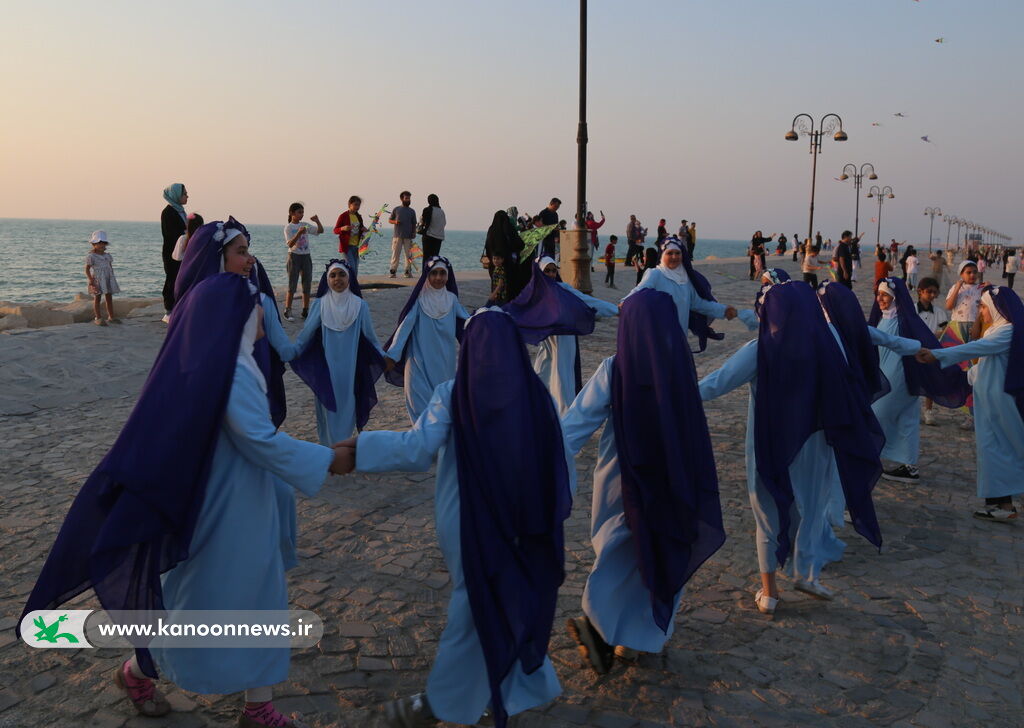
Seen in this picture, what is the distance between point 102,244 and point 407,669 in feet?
37.5

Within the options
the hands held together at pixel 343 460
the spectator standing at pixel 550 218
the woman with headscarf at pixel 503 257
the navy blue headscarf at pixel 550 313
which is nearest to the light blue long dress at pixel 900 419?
the navy blue headscarf at pixel 550 313

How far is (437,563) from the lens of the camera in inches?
214

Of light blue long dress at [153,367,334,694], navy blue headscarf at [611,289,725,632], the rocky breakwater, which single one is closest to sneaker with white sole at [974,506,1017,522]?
navy blue headscarf at [611,289,725,632]

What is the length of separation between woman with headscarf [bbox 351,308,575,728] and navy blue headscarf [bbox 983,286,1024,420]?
15.0ft

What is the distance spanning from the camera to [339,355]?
7.51m

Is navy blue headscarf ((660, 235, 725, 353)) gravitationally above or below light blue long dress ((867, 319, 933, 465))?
above

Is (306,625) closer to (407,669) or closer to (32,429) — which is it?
(407,669)

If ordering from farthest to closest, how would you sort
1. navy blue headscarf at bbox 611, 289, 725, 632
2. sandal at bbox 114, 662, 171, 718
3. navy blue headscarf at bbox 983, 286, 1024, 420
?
1. navy blue headscarf at bbox 983, 286, 1024, 420
2. navy blue headscarf at bbox 611, 289, 725, 632
3. sandal at bbox 114, 662, 171, 718

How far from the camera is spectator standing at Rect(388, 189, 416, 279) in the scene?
18891 mm

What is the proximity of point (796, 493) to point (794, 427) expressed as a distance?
1.41 ft

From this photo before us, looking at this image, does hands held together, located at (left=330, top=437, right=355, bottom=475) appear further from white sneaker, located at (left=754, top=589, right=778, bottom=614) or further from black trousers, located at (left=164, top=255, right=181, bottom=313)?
black trousers, located at (left=164, top=255, right=181, bottom=313)

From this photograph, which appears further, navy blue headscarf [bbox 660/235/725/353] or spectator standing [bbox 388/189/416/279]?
spectator standing [bbox 388/189/416/279]

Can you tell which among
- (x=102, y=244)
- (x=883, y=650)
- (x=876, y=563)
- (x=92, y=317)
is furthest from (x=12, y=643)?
(x=92, y=317)

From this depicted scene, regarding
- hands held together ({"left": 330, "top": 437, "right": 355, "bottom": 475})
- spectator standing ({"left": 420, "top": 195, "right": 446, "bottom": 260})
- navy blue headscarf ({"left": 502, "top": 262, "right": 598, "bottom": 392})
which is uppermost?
spectator standing ({"left": 420, "top": 195, "right": 446, "bottom": 260})
